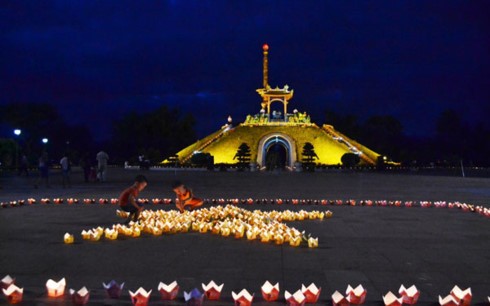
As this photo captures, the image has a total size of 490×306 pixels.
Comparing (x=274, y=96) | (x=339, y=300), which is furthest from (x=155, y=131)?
(x=339, y=300)

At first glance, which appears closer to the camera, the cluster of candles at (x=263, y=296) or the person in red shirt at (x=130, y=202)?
the cluster of candles at (x=263, y=296)

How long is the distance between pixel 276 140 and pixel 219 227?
5641cm

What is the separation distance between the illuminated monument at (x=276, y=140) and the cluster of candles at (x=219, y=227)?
46.9 metres

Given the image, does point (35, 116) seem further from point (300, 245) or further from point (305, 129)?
point (300, 245)

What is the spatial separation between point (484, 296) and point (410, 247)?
310cm

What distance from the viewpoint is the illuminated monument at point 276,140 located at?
63.2 m

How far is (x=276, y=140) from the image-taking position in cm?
6644

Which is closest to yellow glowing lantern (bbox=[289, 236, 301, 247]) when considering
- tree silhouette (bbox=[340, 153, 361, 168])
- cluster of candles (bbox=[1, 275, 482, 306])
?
cluster of candles (bbox=[1, 275, 482, 306])

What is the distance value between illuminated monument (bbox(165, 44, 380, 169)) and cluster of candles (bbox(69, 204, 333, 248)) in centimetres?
4691

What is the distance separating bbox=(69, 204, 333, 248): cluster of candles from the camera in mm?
9289

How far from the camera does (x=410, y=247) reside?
8945 mm

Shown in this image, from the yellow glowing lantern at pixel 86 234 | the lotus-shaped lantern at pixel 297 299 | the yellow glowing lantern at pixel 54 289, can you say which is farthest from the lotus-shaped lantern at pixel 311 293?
the yellow glowing lantern at pixel 86 234

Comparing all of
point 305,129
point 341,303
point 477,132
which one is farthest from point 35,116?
point 341,303

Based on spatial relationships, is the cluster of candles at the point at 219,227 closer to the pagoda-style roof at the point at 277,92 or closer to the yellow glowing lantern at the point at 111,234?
the yellow glowing lantern at the point at 111,234
